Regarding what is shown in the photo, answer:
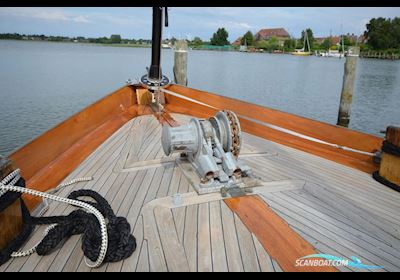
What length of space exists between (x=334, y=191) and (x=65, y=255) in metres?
2.05

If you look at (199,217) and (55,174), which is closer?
(199,217)

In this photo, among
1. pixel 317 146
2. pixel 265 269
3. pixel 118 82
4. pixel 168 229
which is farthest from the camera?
pixel 118 82

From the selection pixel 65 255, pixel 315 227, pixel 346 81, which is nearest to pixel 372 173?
pixel 315 227

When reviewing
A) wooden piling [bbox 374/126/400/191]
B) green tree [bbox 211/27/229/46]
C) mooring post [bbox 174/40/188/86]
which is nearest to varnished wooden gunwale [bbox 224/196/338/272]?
wooden piling [bbox 374/126/400/191]

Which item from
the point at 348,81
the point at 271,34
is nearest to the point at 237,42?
the point at 271,34

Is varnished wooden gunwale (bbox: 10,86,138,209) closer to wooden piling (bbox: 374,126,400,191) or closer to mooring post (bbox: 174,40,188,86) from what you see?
wooden piling (bbox: 374,126,400,191)

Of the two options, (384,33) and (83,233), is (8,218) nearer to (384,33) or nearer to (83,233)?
(83,233)

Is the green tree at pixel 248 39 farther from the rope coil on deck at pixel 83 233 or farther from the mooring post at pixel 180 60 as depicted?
the rope coil on deck at pixel 83 233

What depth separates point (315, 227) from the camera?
2086 mm

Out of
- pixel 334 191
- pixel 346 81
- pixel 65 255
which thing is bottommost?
pixel 65 255

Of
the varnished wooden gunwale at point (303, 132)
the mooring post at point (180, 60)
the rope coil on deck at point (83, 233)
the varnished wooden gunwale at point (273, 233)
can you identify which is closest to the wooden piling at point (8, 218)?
the rope coil on deck at point (83, 233)

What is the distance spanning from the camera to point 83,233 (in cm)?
197

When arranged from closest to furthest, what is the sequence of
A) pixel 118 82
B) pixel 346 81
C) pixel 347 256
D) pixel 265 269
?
1. pixel 265 269
2. pixel 347 256
3. pixel 346 81
4. pixel 118 82

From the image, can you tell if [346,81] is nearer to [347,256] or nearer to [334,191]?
[334,191]
